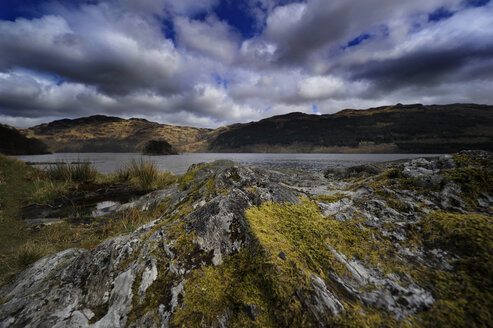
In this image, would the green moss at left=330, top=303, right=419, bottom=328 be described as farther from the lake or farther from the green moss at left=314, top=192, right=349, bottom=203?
the lake

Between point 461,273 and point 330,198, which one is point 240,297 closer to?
point 461,273

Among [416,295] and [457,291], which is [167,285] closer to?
[416,295]

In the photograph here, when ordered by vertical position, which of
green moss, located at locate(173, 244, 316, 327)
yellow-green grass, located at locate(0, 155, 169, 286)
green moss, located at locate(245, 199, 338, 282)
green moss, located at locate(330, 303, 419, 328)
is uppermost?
green moss, located at locate(245, 199, 338, 282)

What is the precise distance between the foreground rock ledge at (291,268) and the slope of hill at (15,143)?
245ft

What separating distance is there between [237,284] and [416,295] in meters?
1.46

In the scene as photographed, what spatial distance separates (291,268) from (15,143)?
9538 cm

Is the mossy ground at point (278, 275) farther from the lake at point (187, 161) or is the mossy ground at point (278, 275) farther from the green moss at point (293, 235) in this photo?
the lake at point (187, 161)

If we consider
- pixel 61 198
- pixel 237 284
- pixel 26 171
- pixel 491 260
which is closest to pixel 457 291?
pixel 491 260

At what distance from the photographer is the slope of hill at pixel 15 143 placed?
172 feet

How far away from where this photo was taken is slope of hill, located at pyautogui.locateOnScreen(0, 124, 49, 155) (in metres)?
52.4

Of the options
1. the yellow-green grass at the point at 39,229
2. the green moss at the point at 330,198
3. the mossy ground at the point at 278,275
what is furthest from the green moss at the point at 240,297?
the yellow-green grass at the point at 39,229

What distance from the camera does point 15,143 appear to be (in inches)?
2355

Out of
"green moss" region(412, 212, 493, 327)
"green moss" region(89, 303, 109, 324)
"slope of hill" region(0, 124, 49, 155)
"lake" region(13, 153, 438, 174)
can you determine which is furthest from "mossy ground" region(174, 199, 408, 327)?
"slope of hill" region(0, 124, 49, 155)

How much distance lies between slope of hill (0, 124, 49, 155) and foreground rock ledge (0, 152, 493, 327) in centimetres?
7458
